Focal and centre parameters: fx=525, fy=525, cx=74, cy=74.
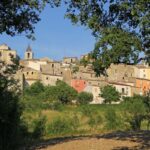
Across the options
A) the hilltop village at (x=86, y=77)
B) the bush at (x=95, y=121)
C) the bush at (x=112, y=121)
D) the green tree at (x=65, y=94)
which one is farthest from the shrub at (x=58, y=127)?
the hilltop village at (x=86, y=77)

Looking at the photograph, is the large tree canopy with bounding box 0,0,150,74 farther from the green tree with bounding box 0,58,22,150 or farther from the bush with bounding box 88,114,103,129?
the bush with bounding box 88,114,103,129

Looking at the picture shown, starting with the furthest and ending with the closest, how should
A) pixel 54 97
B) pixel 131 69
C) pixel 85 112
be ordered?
pixel 131 69
pixel 54 97
pixel 85 112

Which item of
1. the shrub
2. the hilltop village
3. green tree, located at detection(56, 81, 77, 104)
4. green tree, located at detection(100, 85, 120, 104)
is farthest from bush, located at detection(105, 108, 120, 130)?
the hilltop village

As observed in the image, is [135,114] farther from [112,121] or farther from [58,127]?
[58,127]

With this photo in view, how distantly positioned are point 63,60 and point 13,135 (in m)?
148

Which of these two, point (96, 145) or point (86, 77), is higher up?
point (86, 77)

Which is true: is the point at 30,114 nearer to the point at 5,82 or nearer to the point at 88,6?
Answer: the point at 5,82

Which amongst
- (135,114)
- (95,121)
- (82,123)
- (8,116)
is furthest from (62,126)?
(8,116)

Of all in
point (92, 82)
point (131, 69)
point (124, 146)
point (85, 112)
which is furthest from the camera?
point (131, 69)

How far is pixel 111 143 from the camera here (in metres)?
12.8

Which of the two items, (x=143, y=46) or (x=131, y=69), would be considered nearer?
(x=143, y=46)

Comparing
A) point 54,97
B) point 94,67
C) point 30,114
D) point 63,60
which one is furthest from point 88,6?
point 63,60

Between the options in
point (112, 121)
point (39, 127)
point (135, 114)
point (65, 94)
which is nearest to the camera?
point (39, 127)

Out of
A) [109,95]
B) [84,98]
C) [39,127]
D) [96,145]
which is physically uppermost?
[109,95]
